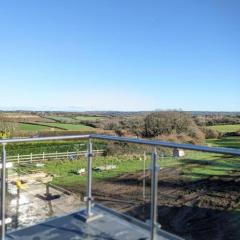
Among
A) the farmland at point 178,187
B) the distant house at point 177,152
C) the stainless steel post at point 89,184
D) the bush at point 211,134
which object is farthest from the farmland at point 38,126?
the distant house at point 177,152

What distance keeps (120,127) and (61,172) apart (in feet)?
39.3

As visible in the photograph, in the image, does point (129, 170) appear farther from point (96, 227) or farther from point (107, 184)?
point (96, 227)

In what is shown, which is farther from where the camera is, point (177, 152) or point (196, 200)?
point (196, 200)

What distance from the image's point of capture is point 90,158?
2.82 metres

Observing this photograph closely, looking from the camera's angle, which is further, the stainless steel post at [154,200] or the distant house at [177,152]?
the stainless steel post at [154,200]

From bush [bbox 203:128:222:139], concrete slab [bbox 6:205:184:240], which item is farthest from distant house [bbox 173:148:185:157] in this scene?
bush [bbox 203:128:222:139]

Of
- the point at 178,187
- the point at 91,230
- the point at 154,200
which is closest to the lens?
the point at 154,200

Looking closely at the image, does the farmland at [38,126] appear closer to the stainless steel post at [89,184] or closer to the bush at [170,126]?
the bush at [170,126]

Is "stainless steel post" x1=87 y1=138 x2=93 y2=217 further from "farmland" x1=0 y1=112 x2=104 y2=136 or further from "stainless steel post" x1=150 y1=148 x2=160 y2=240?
"farmland" x1=0 y1=112 x2=104 y2=136

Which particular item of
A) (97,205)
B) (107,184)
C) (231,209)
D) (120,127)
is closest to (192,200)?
(231,209)

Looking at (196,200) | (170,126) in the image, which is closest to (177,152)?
(196,200)

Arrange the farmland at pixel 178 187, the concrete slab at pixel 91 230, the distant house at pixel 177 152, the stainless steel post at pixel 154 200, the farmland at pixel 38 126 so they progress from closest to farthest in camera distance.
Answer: the distant house at pixel 177 152, the stainless steel post at pixel 154 200, the concrete slab at pixel 91 230, the farmland at pixel 178 187, the farmland at pixel 38 126

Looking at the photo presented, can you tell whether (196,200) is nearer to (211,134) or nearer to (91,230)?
(91,230)

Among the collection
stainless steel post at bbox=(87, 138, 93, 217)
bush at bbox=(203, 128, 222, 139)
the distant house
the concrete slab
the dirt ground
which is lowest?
the dirt ground
